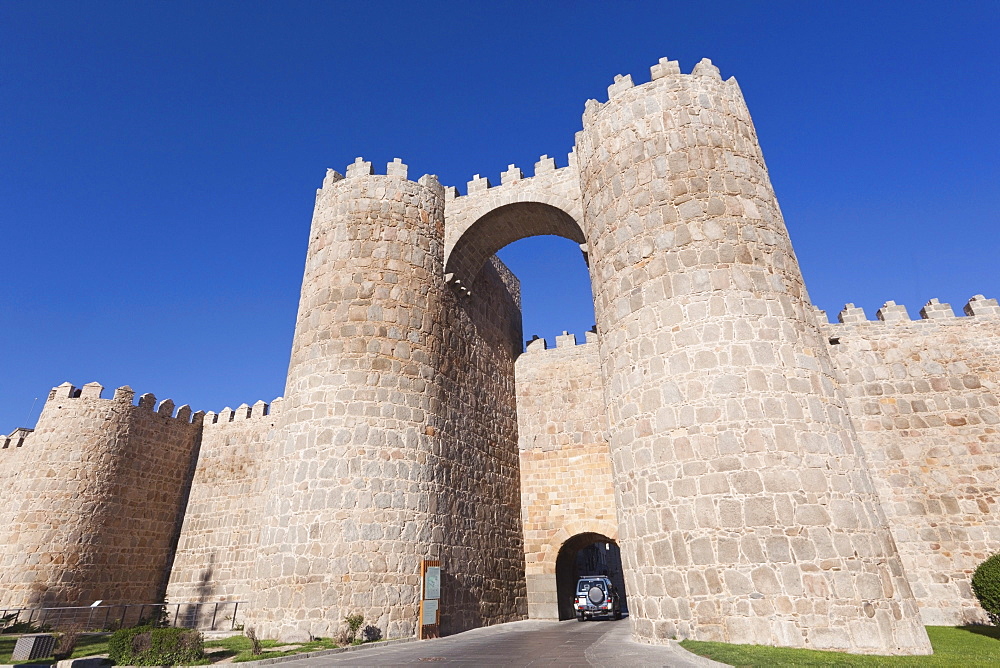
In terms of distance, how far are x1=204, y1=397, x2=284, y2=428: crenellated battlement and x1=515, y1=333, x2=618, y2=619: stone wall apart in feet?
32.0

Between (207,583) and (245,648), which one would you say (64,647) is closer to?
(245,648)

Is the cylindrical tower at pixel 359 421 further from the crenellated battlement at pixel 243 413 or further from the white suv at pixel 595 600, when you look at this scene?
the crenellated battlement at pixel 243 413

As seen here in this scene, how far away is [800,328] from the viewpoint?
9.08 m

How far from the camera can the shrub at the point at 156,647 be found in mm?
7238

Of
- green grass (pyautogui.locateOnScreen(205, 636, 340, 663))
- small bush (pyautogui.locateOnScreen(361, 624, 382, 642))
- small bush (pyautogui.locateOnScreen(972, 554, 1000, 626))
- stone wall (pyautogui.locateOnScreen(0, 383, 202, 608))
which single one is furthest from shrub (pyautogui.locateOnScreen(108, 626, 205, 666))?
small bush (pyautogui.locateOnScreen(972, 554, 1000, 626))

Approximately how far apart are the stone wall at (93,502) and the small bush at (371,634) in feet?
41.2

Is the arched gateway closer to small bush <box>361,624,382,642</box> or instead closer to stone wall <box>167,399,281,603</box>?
small bush <box>361,624,382,642</box>

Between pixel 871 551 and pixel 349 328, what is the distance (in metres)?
10.4

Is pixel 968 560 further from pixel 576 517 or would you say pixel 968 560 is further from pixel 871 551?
pixel 576 517

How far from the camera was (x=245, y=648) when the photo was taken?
867 cm

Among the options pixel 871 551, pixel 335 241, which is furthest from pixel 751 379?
pixel 335 241

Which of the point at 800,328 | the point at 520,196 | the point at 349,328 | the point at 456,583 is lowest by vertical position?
the point at 456,583

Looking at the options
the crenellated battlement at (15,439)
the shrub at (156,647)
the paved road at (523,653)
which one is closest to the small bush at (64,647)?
the shrub at (156,647)

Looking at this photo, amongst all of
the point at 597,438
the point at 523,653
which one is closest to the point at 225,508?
the point at 597,438
